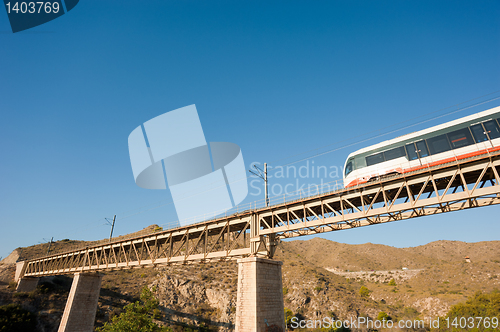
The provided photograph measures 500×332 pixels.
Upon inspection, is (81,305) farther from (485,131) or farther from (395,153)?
(485,131)

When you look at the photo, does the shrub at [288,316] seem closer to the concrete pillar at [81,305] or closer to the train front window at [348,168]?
the concrete pillar at [81,305]

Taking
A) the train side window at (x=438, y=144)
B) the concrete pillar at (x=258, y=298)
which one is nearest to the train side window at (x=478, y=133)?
the train side window at (x=438, y=144)

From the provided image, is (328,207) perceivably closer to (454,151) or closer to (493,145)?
(454,151)

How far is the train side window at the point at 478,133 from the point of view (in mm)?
15699

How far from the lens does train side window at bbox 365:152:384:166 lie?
754 inches

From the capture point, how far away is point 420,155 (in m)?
17.6

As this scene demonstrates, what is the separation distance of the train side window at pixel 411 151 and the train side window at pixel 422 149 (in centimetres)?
24

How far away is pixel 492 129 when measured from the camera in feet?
50.6

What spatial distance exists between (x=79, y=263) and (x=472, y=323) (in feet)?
204

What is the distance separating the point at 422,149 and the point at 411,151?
0.64 metres

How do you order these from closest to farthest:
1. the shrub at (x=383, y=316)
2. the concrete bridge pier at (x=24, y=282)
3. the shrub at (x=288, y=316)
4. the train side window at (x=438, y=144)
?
the train side window at (x=438, y=144) < the concrete bridge pier at (x=24, y=282) < the shrub at (x=288, y=316) < the shrub at (x=383, y=316)

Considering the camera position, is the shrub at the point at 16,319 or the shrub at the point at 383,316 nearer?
the shrub at the point at 16,319

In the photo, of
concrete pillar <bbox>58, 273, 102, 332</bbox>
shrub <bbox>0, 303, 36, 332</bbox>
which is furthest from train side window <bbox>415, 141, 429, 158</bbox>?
shrub <bbox>0, 303, 36, 332</bbox>

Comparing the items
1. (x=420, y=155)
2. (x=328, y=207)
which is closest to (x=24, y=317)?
(x=328, y=207)
